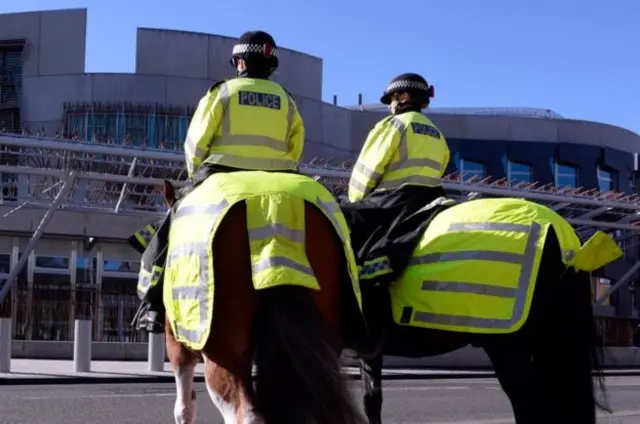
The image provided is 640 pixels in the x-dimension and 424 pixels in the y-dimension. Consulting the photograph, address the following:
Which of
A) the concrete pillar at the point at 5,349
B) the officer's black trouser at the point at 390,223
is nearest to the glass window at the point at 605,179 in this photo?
the concrete pillar at the point at 5,349

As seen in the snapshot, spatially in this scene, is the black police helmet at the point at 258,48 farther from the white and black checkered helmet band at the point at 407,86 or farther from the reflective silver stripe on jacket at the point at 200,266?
the white and black checkered helmet band at the point at 407,86

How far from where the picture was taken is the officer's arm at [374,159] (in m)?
5.91

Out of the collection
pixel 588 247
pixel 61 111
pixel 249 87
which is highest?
pixel 61 111

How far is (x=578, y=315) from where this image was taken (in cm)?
502

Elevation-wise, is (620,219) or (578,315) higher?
(620,219)

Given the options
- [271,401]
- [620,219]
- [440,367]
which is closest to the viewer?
[271,401]

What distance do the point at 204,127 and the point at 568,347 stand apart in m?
2.19

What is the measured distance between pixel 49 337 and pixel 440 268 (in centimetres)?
1969

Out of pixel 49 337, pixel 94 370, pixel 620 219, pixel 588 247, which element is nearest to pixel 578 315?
pixel 588 247

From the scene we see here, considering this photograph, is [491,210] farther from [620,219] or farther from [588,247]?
[620,219]

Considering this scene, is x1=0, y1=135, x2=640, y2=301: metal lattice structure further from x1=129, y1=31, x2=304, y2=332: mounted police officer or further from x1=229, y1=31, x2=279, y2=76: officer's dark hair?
x1=129, y1=31, x2=304, y2=332: mounted police officer

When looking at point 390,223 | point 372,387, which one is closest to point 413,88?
A: point 390,223

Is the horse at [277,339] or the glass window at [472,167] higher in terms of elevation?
the glass window at [472,167]

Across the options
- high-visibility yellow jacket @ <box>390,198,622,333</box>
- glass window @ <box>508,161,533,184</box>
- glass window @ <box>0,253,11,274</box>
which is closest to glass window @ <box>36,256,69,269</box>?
glass window @ <box>0,253,11,274</box>
